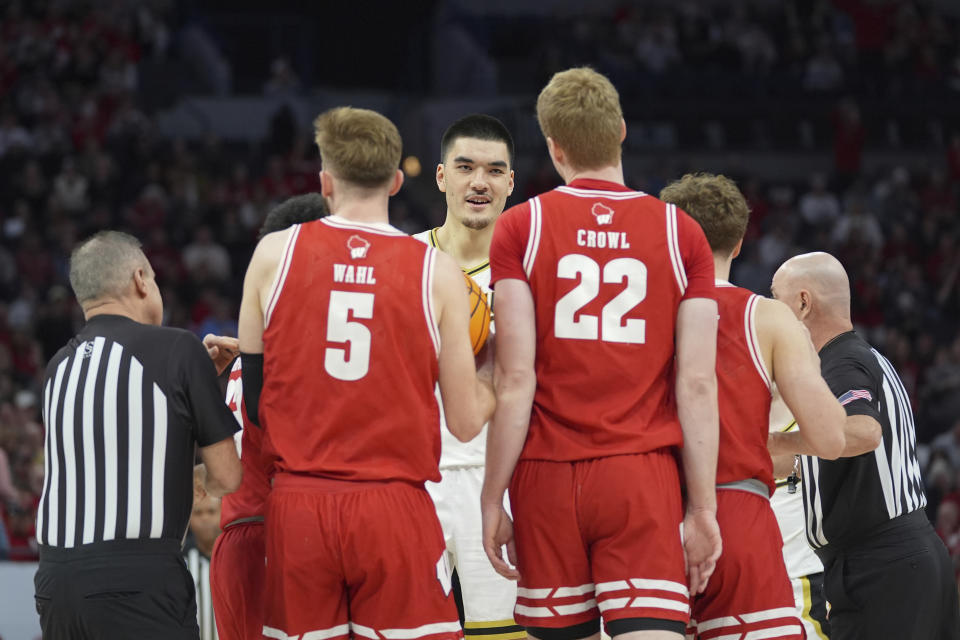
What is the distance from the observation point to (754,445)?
15.1ft

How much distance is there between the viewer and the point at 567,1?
22.8 meters

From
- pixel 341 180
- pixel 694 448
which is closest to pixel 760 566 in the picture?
pixel 694 448

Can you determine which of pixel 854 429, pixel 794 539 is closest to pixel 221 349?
pixel 854 429

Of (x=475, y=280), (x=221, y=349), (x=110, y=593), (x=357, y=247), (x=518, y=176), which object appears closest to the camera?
(x=357, y=247)

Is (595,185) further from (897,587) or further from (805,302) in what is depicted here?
(897,587)

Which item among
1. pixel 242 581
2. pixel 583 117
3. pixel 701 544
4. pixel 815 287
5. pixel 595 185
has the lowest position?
pixel 242 581

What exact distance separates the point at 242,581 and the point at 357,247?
57.6 inches

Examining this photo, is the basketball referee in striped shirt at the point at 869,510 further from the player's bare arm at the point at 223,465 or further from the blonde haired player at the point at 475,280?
the player's bare arm at the point at 223,465

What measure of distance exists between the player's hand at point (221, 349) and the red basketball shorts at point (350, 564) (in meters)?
0.98

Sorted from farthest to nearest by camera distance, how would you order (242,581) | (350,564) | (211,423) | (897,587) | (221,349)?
(897,587), (221,349), (242,581), (211,423), (350,564)

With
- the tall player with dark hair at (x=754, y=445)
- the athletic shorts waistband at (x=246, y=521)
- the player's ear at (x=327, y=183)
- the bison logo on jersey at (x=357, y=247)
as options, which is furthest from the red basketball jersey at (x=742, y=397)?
the athletic shorts waistband at (x=246, y=521)

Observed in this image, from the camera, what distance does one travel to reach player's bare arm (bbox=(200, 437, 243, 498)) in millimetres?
4504

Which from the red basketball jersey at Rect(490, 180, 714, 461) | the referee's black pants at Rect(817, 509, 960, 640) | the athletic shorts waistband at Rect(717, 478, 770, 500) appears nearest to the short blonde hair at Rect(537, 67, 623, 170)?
the red basketball jersey at Rect(490, 180, 714, 461)

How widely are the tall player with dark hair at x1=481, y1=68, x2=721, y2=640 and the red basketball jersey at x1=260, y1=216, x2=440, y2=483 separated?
31 centimetres
